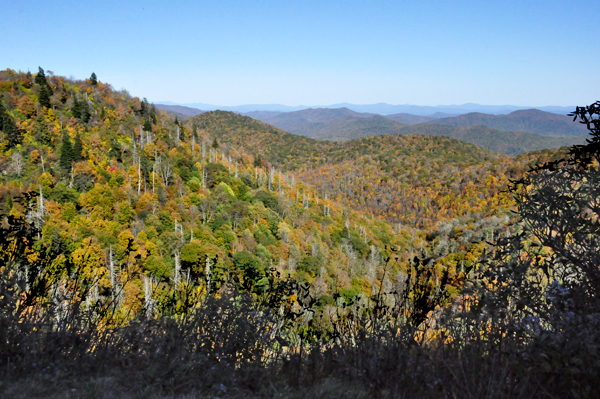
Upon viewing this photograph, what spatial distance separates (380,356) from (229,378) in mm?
1218

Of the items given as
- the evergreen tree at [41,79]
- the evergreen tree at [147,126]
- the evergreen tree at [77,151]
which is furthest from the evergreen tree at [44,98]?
the evergreen tree at [77,151]

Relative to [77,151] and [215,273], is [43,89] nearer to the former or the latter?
[77,151]

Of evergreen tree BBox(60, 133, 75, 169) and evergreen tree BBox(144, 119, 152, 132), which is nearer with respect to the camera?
evergreen tree BBox(60, 133, 75, 169)

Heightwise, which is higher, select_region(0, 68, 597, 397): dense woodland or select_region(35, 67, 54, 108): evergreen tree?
select_region(35, 67, 54, 108): evergreen tree

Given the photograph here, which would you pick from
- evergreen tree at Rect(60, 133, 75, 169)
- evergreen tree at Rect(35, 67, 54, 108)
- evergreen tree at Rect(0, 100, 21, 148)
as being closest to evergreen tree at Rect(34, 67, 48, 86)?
evergreen tree at Rect(35, 67, 54, 108)

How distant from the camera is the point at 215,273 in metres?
21.3

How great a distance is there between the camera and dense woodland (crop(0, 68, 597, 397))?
9.35 feet

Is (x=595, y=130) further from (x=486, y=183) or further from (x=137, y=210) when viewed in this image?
(x=486, y=183)

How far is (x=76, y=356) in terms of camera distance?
2.97 m

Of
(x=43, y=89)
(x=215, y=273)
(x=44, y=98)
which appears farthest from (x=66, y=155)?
(x=215, y=273)

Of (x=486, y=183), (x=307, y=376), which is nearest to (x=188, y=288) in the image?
(x=307, y=376)

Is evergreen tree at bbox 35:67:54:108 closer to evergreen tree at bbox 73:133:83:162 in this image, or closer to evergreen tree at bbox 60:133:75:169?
evergreen tree at bbox 60:133:75:169

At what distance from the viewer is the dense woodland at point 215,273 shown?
112 inches

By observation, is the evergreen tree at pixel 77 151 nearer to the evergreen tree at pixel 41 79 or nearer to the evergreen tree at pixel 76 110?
the evergreen tree at pixel 76 110
